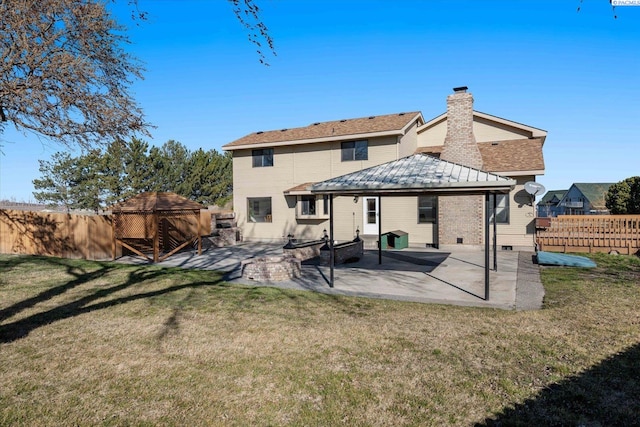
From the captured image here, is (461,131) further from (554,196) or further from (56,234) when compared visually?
(554,196)

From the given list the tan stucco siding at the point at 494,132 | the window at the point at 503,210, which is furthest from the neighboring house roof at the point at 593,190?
the window at the point at 503,210

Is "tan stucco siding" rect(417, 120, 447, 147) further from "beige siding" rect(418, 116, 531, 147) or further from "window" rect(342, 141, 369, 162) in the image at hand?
"window" rect(342, 141, 369, 162)

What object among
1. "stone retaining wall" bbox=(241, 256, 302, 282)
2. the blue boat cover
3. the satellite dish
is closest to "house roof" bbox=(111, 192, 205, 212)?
"stone retaining wall" bbox=(241, 256, 302, 282)

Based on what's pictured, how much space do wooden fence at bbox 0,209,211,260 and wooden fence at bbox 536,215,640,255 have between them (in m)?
18.4

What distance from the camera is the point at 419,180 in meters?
8.60

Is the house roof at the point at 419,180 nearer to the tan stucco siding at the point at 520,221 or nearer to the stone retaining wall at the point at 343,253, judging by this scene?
the stone retaining wall at the point at 343,253

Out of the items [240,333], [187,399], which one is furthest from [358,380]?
[240,333]

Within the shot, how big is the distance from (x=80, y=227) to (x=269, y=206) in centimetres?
957

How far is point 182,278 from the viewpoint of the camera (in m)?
11.2

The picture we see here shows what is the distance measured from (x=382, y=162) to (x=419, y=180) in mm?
10539

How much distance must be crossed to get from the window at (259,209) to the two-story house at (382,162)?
0.06 m

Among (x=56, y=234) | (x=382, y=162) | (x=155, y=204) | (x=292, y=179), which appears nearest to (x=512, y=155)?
(x=382, y=162)

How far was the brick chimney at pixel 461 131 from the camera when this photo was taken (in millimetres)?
16812

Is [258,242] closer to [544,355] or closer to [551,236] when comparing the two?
[551,236]
